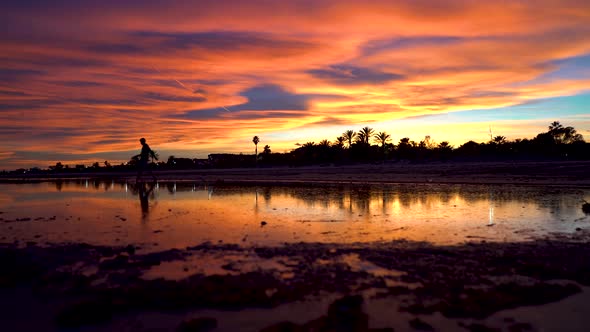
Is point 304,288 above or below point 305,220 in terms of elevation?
below

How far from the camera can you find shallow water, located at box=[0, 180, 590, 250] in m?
10.2

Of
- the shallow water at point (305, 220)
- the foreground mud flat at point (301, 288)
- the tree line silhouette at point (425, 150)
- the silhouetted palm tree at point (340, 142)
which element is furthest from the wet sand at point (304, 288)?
the silhouetted palm tree at point (340, 142)

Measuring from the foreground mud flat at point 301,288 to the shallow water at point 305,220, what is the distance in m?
1.20

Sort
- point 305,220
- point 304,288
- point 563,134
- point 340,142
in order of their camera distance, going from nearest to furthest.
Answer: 1. point 304,288
2. point 305,220
3. point 563,134
4. point 340,142

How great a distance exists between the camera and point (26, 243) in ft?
33.0

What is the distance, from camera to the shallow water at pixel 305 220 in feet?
33.4

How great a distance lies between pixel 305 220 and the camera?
1284 centimetres

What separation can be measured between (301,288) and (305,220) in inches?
257

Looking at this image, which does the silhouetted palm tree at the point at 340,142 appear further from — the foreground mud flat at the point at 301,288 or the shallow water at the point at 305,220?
the foreground mud flat at the point at 301,288

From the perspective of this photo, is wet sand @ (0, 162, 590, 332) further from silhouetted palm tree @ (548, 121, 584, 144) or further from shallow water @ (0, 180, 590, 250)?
silhouetted palm tree @ (548, 121, 584, 144)

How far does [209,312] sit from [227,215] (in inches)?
349

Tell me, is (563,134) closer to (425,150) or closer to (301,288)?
(425,150)

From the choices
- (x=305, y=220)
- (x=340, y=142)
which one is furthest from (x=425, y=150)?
(x=305, y=220)

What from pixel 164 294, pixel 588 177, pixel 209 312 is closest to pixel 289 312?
pixel 209 312
